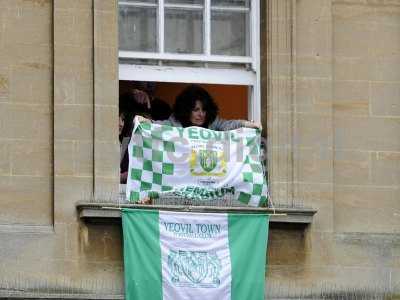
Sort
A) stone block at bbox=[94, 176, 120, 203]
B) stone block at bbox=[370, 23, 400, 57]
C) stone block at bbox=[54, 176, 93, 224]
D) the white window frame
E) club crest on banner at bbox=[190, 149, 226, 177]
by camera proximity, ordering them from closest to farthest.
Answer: stone block at bbox=[54, 176, 93, 224] → stone block at bbox=[94, 176, 120, 203] → club crest on banner at bbox=[190, 149, 226, 177] → the white window frame → stone block at bbox=[370, 23, 400, 57]

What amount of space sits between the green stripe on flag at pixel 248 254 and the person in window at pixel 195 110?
1154mm

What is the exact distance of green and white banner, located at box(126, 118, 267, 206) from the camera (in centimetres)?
2492

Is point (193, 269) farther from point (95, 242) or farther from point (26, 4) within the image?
A: point (26, 4)

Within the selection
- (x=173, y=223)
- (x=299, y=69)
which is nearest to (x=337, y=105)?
(x=299, y=69)

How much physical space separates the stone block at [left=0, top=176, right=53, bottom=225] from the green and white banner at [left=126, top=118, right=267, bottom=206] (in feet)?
2.91

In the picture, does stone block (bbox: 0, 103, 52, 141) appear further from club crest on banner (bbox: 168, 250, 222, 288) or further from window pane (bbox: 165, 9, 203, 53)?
club crest on banner (bbox: 168, 250, 222, 288)

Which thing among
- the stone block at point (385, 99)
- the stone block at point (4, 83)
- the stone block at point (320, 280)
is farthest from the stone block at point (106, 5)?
the stone block at point (320, 280)

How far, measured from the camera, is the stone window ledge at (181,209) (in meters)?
24.5

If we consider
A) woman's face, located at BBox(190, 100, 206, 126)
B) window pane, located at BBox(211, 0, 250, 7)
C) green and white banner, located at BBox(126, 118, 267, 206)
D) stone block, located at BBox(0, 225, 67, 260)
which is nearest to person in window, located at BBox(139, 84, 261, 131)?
woman's face, located at BBox(190, 100, 206, 126)

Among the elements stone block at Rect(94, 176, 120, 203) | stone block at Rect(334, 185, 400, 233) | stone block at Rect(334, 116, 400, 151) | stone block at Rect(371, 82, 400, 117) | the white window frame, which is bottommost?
stone block at Rect(334, 185, 400, 233)

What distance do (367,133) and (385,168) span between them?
435 mm

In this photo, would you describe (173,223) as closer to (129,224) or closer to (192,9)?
(129,224)

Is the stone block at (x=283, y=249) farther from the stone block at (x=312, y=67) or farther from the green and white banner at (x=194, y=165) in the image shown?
the stone block at (x=312, y=67)

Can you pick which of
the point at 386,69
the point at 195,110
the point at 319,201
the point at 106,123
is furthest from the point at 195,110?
the point at 386,69
